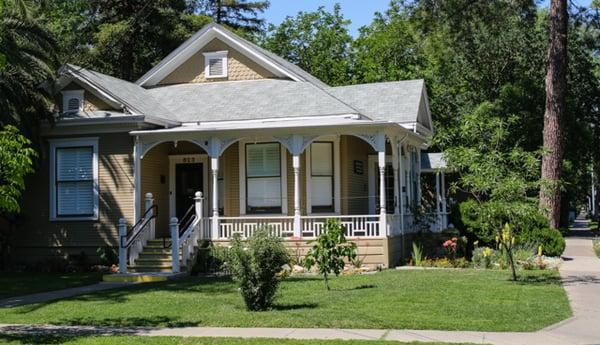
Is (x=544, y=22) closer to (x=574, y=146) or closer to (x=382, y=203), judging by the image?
(x=574, y=146)

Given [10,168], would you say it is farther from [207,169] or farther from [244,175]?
[207,169]

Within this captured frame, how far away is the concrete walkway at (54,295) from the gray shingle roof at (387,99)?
401 inches

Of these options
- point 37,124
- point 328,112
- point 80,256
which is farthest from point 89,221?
point 328,112

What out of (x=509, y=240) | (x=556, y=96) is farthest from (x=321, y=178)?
(x=556, y=96)

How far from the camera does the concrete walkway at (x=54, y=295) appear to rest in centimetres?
1418

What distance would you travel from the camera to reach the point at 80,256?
68.8 feet

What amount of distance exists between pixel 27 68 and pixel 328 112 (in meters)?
8.41

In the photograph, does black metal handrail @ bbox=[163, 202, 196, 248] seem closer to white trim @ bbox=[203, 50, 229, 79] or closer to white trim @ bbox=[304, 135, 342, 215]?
white trim @ bbox=[304, 135, 342, 215]

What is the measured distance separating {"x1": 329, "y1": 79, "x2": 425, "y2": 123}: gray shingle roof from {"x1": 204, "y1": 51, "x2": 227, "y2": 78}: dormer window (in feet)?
13.3

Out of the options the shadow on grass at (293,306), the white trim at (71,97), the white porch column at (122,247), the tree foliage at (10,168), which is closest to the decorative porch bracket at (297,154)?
the white porch column at (122,247)

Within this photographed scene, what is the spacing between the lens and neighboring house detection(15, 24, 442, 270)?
19953 millimetres

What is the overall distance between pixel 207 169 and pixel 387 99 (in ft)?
22.7

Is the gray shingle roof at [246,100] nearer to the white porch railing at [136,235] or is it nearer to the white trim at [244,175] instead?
the white trim at [244,175]

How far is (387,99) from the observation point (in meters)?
24.8
